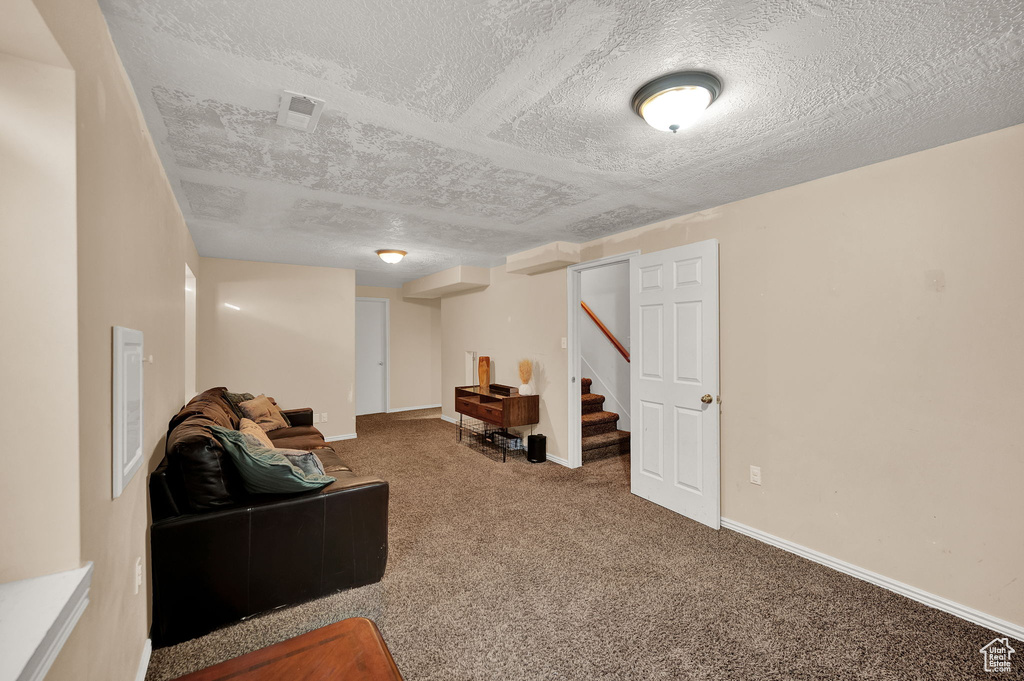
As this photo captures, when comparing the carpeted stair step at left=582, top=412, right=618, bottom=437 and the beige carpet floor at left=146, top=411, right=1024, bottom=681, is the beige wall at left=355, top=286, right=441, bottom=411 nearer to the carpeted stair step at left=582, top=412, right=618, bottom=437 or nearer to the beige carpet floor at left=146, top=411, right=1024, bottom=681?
the carpeted stair step at left=582, top=412, right=618, bottom=437

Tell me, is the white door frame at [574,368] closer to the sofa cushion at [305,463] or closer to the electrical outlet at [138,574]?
the sofa cushion at [305,463]

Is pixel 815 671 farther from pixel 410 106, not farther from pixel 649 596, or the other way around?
pixel 410 106

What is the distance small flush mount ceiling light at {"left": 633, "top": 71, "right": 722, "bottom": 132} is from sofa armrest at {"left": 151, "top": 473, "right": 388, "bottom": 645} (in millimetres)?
2178

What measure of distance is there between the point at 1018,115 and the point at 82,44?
327cm

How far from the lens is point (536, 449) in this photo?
4.59m

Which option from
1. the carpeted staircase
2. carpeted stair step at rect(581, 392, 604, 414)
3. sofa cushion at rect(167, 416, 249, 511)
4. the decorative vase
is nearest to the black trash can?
the carpeted staircase

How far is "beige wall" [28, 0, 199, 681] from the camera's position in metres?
1.08

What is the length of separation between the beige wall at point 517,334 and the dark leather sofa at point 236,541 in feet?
8.35

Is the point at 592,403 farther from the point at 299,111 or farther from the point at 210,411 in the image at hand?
the point at 299,111

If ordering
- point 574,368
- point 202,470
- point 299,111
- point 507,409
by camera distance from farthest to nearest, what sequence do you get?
point 507,409, point 574,368, point 202,470, point 299,111

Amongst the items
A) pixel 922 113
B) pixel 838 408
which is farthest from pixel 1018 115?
pixel 838 408

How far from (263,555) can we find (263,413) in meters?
2.23

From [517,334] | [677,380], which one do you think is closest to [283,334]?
[517,334]

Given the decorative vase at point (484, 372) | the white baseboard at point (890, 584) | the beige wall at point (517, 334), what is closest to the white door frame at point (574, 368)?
the beige wall at point (517, 334)
